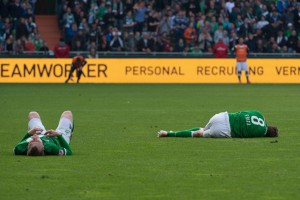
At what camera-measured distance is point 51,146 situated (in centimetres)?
1362

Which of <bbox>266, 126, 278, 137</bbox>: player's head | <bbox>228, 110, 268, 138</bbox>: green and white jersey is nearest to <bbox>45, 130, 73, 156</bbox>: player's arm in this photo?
<bbox>228, 110, 268, 138</bbox>: green and white jersey

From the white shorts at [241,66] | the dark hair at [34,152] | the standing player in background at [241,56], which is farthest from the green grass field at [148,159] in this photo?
the white shorts at [241,66]

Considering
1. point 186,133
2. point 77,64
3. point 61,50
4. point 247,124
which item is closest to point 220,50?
point 77,64

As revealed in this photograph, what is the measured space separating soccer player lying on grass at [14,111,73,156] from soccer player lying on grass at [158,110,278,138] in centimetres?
313

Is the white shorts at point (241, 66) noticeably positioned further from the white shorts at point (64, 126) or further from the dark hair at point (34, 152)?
the dark hair at point (34, 152)

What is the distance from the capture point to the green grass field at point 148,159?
10.5 meters

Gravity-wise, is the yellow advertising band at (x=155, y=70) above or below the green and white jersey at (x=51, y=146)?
above

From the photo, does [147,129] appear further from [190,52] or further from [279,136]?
[190,52]

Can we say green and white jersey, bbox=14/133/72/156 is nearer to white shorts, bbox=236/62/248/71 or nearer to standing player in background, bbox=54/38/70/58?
white shorts, bbox=236/62/248/71

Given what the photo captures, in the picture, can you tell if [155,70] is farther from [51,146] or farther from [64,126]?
[51,146]

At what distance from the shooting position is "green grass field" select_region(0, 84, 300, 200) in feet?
34.5

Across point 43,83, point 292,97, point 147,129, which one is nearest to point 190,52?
point 43,83

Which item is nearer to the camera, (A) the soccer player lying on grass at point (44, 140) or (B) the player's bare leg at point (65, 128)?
(A) the soccer player lying on grass at point (44, 140)

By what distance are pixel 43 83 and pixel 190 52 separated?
23.4 ft
